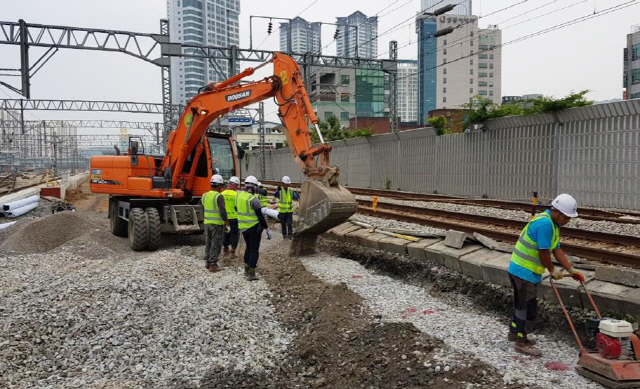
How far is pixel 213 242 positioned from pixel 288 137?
260 cm

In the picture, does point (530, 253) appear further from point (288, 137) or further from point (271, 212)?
point (271, 212)

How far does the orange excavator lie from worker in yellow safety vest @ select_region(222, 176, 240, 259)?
4.08ft

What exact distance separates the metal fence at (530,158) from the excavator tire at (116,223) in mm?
13306

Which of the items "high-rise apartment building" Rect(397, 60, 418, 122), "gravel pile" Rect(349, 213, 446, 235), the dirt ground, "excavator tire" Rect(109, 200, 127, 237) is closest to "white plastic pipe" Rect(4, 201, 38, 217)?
"excavator tire" Rect(109, 200, 127, 237)

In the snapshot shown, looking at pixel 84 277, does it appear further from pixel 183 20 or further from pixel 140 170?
pixel 183 20

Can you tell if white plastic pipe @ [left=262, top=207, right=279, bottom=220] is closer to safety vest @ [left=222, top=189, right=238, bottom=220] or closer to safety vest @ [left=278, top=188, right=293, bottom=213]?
safety vest @ [left=278, top=188, right=293, bottom=213]

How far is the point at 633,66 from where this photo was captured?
5175cm

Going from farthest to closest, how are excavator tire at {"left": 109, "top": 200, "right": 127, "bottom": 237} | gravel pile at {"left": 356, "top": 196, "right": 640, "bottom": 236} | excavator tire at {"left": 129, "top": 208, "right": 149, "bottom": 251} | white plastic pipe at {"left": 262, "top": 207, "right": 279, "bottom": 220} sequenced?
white plastic pipe at {"left": 262, "top": 207, "right": 279, "bottom": 220}, excavator tire at {"left": 109, "top": 200, "right": 127, "bottom": 237}, excavator tire at {"left": 129, "top": 208, "right": 149, "bottom": 251}, gravel pile at {"left": 356, "top": 196, "right": 640, "bottom": 236}

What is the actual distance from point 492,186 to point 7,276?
16.4 metres

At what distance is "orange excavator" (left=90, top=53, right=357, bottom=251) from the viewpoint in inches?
363

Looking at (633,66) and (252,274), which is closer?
(252,274)

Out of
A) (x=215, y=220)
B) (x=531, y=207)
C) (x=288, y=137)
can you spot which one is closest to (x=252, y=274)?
(x=215, y=220)

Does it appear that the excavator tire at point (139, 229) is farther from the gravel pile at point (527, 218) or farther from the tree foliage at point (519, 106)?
the tree foliage at point (519, 106)

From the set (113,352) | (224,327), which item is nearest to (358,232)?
(224,327)
